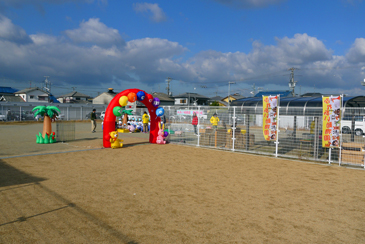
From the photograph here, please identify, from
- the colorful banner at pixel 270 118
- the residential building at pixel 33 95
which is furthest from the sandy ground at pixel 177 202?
the residential building at pixel 33 95

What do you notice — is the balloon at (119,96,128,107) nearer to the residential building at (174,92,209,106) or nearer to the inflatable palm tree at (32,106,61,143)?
the inflatable palm tree at (32,106,61,143)

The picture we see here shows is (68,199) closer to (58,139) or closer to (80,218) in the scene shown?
(80,218)

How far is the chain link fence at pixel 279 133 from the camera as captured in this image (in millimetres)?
9869

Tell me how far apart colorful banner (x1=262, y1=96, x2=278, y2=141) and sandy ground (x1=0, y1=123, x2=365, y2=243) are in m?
1.63

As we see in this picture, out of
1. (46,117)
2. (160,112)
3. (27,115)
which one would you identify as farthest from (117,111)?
(27,115)

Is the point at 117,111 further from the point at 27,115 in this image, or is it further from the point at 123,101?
the point at 27,115

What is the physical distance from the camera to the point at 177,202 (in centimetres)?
561

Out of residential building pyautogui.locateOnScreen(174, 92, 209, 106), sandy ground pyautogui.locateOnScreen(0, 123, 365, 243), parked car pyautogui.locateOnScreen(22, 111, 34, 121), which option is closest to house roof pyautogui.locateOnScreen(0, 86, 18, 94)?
parked car pyautogui.locateOnScreen(22, 111, 34, 121)

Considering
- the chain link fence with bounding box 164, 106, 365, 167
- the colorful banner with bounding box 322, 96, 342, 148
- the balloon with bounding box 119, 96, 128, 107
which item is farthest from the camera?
the balloon with bounding box 119, 96, 128, 107

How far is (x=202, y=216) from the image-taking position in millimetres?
4887

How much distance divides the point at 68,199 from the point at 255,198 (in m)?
4.23

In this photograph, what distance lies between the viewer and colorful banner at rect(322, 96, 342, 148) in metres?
9.27

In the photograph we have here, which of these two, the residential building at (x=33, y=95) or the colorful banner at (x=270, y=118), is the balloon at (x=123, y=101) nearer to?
the colorful banner at (x=270, y=118)

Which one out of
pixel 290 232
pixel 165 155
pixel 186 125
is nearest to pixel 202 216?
pixel 290 232
